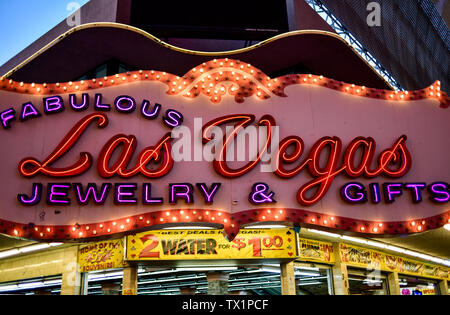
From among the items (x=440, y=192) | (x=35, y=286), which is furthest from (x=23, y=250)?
(x=440, y=192)

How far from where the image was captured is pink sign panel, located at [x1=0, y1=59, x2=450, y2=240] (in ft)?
22.6

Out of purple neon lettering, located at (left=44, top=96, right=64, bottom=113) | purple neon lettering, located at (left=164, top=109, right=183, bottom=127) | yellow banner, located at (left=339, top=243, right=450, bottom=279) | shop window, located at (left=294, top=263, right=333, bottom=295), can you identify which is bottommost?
shop window, located at (left=294, top=263, right=333, bottom=295)

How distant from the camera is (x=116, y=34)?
965cm

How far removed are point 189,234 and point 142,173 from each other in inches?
128

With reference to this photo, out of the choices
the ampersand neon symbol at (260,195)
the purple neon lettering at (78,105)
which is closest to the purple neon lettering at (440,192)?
the ampersand neon symbol at (260,195)

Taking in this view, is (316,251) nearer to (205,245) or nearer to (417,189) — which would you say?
(205,245)

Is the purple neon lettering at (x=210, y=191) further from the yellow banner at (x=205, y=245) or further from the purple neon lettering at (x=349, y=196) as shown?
the yellow banner at (x=205, y=245)

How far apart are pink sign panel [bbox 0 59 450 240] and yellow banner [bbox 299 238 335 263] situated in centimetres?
Answer: 426

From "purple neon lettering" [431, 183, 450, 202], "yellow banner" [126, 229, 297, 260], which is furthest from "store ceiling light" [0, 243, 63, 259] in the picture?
"purple neon lettering" [431, 183, 450, 202]

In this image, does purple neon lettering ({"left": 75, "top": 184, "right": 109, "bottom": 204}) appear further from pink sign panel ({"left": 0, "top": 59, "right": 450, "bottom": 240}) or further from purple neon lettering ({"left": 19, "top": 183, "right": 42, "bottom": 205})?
purple neon lettering ({"left": 19, "top": 183, "right": 42, "bottom": 205})

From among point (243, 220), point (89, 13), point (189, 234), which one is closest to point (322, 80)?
point (243, 220)

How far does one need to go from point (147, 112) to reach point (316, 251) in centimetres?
672

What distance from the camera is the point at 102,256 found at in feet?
34.6

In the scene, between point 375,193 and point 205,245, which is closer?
point 375,193
